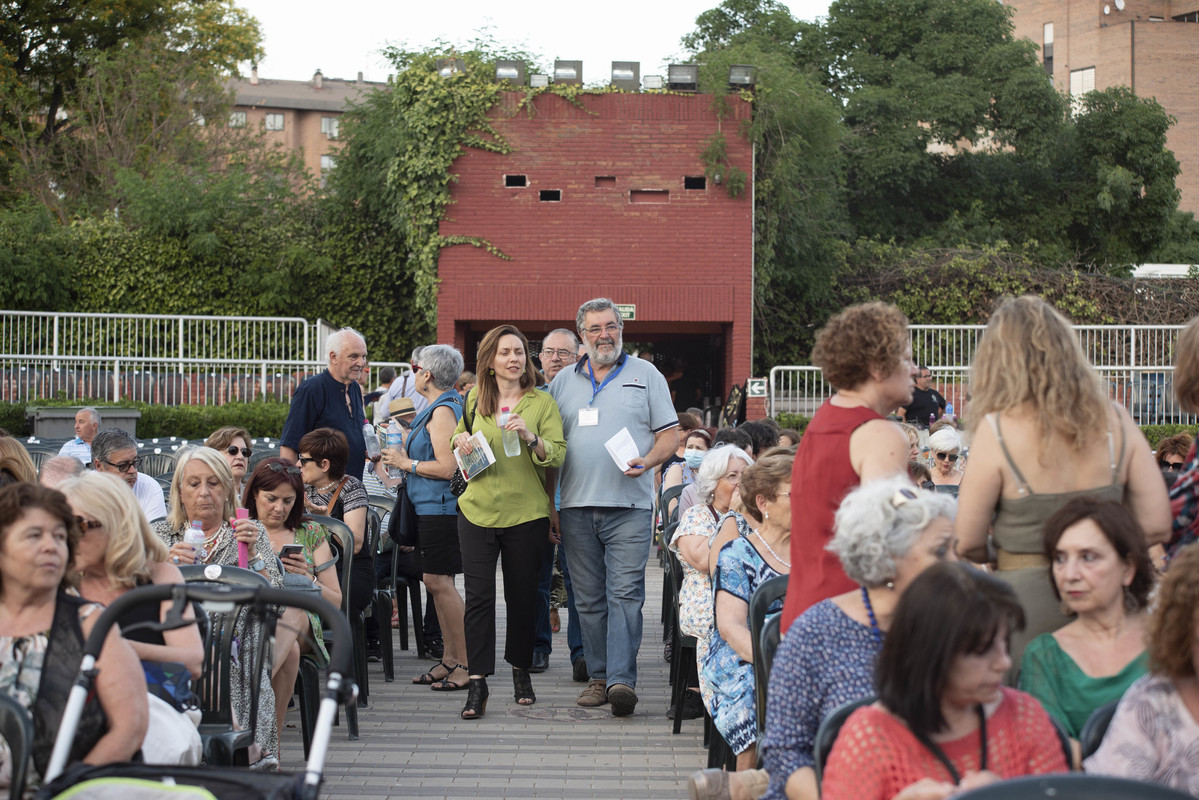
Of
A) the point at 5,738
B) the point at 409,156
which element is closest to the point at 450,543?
the point at 5,738

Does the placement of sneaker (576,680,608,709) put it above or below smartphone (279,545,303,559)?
below

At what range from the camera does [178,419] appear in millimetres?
18203

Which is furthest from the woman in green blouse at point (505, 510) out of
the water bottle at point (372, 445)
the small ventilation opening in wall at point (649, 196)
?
the small ventilation opening in wall at point (649, 196)

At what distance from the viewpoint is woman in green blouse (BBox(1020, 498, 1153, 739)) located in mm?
2930

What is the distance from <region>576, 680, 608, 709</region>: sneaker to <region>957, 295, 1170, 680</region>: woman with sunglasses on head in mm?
3498

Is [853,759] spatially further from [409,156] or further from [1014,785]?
[409,156]

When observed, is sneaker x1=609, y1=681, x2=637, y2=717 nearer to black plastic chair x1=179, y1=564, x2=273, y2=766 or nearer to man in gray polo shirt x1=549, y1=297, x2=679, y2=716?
man in gray polo shirt x1=549, y1=297, x2=679, y2=716

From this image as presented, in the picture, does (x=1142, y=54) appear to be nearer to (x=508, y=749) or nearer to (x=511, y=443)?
(x=511, y=443)

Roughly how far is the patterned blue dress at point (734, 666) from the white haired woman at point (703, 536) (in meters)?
0.22

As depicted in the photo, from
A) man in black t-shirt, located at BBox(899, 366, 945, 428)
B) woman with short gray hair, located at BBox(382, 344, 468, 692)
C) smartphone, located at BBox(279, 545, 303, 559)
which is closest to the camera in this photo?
smartphone, located at BBox(279, 545, 303, 559)

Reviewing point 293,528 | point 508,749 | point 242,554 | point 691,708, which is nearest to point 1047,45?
point 691,708

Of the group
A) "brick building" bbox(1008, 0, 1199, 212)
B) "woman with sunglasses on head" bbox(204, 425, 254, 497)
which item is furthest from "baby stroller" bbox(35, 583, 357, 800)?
"brick building" bbox(1008, 0, 1199, 212)

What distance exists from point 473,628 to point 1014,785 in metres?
4.72

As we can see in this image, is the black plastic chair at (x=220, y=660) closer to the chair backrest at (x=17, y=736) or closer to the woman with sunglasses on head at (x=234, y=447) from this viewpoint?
the chair backrest at (x=17, y=736)
